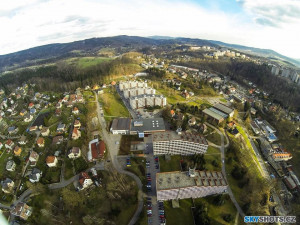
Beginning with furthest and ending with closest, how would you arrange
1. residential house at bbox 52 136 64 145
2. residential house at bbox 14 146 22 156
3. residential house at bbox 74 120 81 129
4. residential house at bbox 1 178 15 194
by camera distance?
1. residential house at bbox 74 120 81 129
2. residential house at bbox 52 136 64 145
3. residential house at bbox 14 146 22 156
4. residential house at bbox 1 178 15 194

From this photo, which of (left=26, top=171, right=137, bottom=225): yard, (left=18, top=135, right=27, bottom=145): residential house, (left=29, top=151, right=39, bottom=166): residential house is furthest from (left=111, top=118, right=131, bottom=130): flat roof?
(left=18, top=135, right=27, bottom=145): residential house

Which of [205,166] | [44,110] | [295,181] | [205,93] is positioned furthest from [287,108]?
[44,110]

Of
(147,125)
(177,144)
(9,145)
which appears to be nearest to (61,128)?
(9,145)

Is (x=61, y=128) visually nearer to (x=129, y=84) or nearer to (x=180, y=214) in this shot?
(x=129, y=84)

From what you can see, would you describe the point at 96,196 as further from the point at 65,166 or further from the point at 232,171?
the point at 232,171

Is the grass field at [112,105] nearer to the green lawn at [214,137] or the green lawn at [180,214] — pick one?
the green lawn at [214,137]

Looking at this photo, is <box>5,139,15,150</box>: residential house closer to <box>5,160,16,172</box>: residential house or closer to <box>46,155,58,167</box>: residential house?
<box>5,160,16,172</box>: residential house
